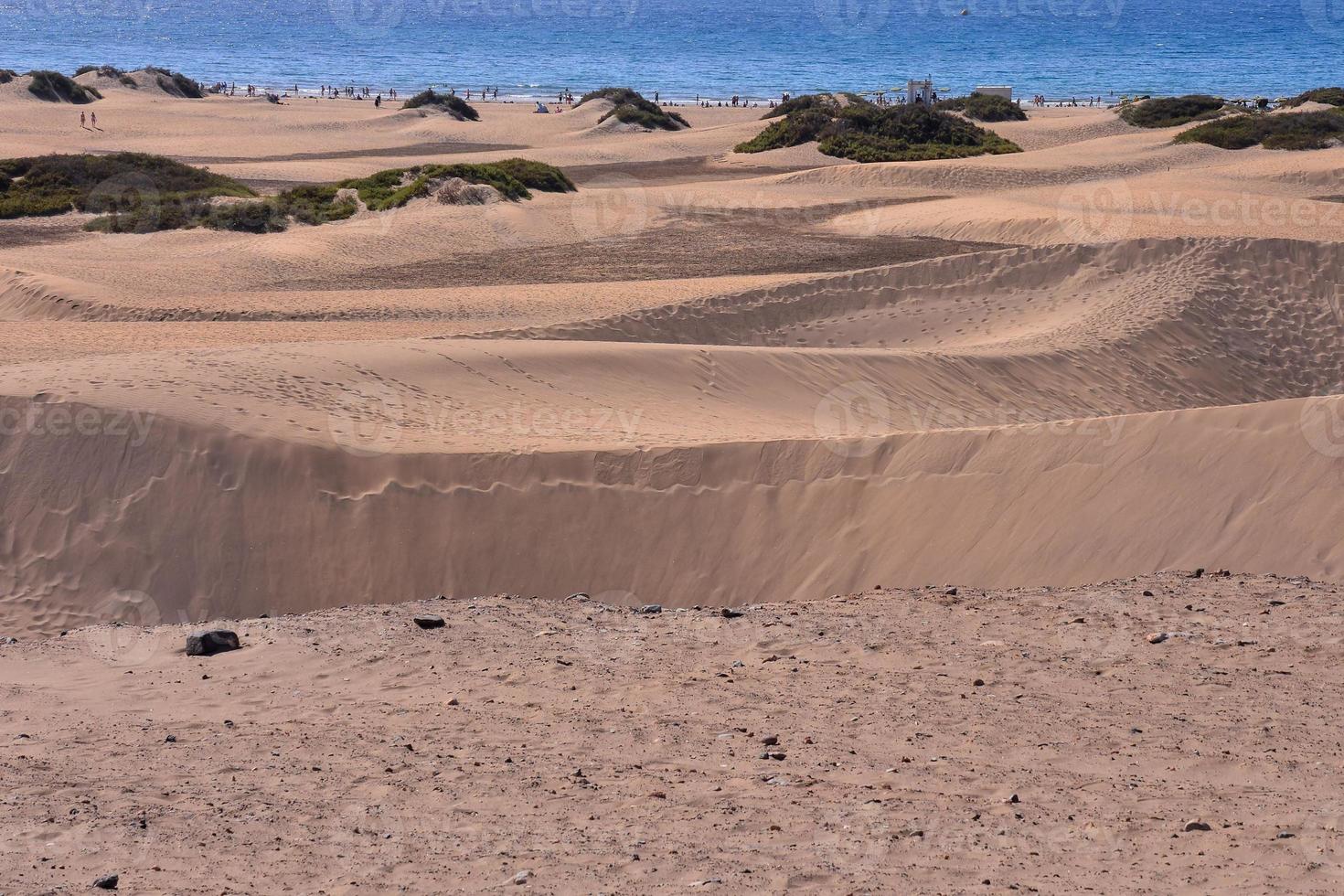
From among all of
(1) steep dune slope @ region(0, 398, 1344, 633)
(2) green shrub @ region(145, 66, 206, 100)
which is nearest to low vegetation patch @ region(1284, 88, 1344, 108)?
(1) steep dune slope @ region(0, 398, 1344, 633)

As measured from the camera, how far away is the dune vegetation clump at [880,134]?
43.0 meters

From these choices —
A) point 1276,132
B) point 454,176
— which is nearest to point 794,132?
point 1276,132

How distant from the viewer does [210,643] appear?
7.79 meters

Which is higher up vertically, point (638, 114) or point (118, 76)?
point (118, 76)

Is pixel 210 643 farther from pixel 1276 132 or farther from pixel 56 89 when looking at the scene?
pixel 56 89

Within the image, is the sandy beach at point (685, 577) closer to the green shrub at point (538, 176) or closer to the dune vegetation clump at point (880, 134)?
the green shrub at point (538, 176)

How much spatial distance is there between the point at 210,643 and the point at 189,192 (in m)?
25.0

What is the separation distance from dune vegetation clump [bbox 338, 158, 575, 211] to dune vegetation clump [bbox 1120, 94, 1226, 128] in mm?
26536

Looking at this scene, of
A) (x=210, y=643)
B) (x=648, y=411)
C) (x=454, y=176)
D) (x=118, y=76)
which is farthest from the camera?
(x=118, y=76)

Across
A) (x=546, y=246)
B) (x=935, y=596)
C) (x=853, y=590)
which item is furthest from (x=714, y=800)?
(x=546, y=246)

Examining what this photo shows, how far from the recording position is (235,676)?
290 inches

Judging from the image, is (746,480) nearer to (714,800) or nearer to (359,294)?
(714,800)

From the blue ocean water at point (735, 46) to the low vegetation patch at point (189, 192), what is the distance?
47.7m

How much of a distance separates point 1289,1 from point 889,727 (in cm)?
20822
